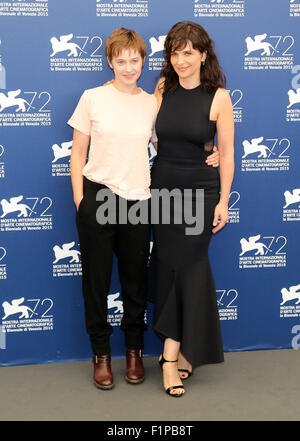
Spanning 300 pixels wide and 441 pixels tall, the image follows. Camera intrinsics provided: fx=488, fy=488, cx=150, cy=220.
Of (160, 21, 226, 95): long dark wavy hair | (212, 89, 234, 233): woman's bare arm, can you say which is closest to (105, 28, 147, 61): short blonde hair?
(160, 21, 226, 95): long dark wavy hair

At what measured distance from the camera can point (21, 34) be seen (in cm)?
248

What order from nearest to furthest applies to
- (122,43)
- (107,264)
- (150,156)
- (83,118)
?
(122,43) < (83,118) < (107,264) < (150,156)

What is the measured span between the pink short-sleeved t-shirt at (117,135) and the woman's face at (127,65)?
92mm

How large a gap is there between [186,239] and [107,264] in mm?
401

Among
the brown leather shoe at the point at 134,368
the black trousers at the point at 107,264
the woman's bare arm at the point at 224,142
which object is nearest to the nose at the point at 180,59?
the woman's bare arm at the point at 224,142

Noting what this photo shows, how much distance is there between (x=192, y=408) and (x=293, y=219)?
124cm

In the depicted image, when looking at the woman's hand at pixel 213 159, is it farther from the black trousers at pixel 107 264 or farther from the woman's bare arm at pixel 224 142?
the black trousers at pixel 107 264

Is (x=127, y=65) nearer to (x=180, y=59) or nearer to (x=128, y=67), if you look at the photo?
(x=128, y=67)

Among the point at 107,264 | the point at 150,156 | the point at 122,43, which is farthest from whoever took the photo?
the point at 150,156

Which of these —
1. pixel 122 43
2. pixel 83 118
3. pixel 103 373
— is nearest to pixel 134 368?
pixel 103 373

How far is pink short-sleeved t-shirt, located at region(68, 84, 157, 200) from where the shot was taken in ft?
7.23

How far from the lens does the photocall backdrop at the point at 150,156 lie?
2529 millimetres

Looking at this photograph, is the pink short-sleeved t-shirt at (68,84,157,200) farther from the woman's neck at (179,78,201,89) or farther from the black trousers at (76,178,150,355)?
the woman's neck at (179,78,201,89)

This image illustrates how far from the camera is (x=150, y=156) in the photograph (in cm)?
272
